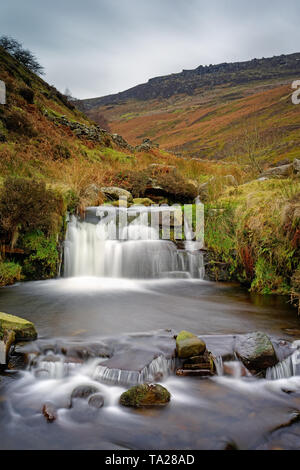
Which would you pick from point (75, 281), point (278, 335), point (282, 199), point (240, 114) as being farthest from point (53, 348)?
point (240, 114)

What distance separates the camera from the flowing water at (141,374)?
7.97 feet

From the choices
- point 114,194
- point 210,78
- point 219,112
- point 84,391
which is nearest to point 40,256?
point 84,391

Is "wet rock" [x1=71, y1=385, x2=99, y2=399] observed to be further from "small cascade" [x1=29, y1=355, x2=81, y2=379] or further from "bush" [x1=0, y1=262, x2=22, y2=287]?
"bush" [x1=0, y1=262, x2=22, y2=287]

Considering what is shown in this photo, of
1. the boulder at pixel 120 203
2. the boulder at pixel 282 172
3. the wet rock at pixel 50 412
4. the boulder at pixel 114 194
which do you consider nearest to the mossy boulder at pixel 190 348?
the wet rock at pixel 50 412

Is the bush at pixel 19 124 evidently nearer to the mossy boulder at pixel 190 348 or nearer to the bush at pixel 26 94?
the bush at pixel 26 94

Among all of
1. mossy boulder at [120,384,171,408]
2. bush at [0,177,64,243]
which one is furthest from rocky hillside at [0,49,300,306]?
mossy boulder at [120,384,171,408]

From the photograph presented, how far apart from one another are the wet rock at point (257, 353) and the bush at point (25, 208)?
4711 mm

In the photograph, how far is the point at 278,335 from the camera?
407cm

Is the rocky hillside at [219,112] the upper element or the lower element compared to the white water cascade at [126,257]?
upper

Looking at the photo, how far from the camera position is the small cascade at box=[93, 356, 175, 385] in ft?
9.75

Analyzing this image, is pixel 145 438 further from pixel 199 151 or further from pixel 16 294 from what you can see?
pixel 199 151

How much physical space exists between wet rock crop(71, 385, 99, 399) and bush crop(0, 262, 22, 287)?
394cm

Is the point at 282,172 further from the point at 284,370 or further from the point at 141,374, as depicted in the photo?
the point at 141,374

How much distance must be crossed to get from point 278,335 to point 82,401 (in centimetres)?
258
